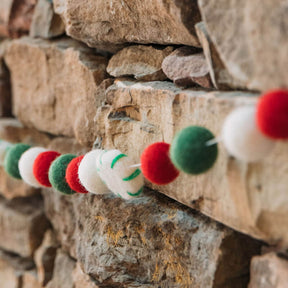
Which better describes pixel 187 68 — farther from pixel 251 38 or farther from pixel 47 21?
pixel 47 21

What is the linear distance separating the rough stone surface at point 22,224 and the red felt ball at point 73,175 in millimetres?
562

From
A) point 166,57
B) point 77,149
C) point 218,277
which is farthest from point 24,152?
point 218,277

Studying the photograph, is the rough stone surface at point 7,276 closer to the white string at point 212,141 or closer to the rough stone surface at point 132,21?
the rough stone surface at point 132,21

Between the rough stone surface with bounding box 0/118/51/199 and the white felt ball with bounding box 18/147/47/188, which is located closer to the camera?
the white felt ball with bounding box 18/147/47/188

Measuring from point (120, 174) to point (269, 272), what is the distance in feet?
1.00

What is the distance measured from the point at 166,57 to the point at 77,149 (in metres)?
0.47

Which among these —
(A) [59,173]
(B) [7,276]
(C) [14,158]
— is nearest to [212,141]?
(A) [59,173]

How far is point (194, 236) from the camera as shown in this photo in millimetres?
770

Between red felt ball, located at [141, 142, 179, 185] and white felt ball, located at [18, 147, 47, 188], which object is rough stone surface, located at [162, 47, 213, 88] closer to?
red felt ball, located at [141, 142, 179, 185]

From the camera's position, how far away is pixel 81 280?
3.55 ft

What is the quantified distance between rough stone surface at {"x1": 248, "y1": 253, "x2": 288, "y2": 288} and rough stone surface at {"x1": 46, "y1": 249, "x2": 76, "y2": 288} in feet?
2.08

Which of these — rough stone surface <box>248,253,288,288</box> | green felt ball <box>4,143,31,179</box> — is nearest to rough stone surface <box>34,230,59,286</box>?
green felt ball <box>4,143,31,179</box>

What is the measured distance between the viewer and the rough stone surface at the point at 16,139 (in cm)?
137

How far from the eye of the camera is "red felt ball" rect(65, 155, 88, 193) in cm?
87
